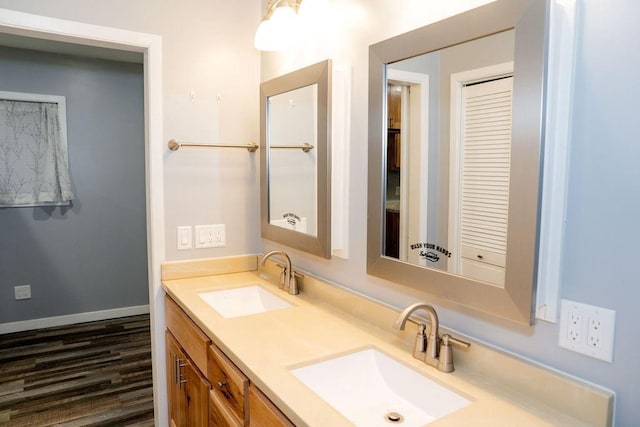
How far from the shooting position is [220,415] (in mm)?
1484

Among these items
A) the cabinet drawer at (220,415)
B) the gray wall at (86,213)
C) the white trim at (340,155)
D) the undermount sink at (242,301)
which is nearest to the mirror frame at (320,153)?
the white trim at (340,155)

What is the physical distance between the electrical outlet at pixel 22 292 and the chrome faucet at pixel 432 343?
3717 millimetres

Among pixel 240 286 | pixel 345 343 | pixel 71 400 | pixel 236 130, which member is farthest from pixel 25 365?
pixel 345 343

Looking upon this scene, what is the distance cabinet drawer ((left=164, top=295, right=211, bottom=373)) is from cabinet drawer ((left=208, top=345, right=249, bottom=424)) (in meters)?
0.07

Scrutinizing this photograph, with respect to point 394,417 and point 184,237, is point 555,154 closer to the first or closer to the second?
point 394,417

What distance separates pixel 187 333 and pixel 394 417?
990 mm

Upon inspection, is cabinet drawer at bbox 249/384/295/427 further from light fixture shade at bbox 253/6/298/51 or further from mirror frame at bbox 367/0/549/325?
light fixture shade at bbox 253/6/298/51

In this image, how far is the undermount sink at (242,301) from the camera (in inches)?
77.7

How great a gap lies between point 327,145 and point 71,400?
2.34 meters

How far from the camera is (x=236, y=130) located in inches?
89.8

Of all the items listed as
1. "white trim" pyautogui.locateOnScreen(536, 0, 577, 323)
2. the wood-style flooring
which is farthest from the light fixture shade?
the wood-style flooring

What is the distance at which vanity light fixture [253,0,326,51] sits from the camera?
174 cm

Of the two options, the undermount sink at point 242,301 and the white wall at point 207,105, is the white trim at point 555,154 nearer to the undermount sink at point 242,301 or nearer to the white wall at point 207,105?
the undermount sink at point 242,301

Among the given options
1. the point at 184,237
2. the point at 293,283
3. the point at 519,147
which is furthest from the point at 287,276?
the point at 519,147
